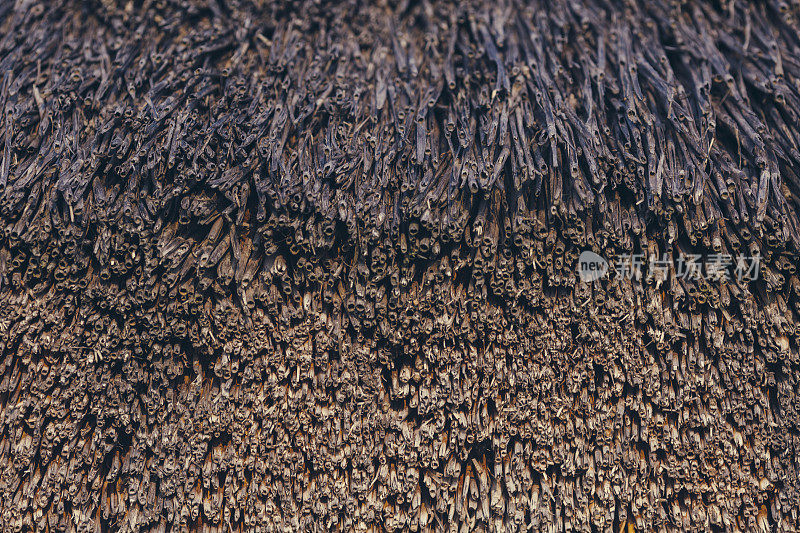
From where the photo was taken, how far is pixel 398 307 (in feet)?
6.89

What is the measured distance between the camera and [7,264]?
208cm

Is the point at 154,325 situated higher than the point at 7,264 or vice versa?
the point at 7,264

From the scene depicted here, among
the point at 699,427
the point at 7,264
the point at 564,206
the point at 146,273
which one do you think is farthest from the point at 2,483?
the point at 699,427

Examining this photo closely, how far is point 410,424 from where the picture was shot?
86.0 inches

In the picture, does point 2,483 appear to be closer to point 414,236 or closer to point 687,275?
point 414,236

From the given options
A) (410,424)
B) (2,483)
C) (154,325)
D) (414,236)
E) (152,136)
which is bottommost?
(2,483)

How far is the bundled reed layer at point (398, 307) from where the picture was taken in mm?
2051

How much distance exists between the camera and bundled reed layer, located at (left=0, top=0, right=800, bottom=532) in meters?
2.05

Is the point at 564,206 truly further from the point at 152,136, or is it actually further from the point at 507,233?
the point at 152,136

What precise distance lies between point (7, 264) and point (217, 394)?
96 cm

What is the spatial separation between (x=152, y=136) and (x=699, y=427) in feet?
8.15

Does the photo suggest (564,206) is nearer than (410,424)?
Yes

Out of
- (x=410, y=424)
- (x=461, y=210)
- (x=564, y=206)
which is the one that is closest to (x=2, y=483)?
(x=410, y=424)

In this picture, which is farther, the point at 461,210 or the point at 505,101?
the point at 505,101
